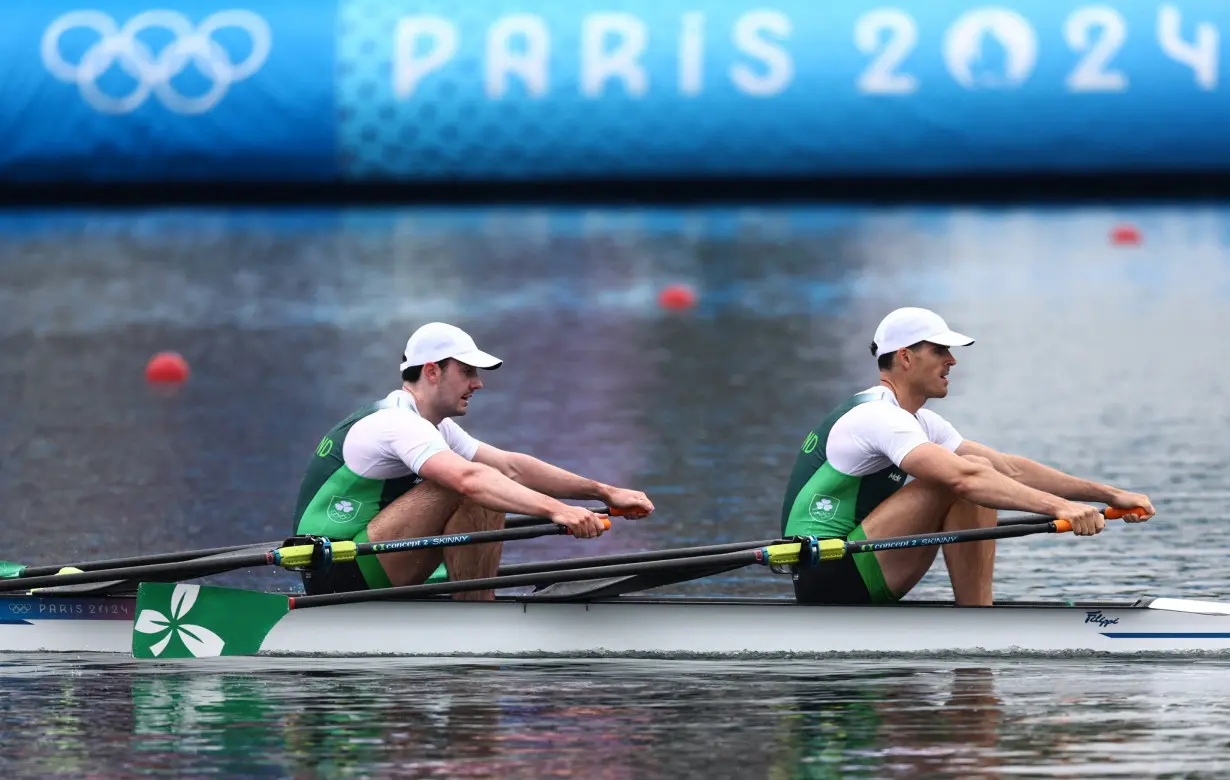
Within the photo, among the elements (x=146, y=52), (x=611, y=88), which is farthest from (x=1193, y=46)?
(x=146, y=52)

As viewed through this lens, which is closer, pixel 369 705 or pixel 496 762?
pixel 496 762

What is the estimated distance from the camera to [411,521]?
9.55m

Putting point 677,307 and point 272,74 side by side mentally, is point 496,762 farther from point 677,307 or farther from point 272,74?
point 272,74

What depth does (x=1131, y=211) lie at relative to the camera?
3288 cm

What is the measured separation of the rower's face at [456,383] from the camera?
970 cm

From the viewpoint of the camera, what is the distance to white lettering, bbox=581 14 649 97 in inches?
1309

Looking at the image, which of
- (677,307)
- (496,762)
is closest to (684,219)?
(677,307)

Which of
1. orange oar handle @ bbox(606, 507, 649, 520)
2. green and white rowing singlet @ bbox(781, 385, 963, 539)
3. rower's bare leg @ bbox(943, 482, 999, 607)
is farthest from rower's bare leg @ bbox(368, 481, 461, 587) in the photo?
rower's bare leg @ bbox(943, 482, 999, 607)

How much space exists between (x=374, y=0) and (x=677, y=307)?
1195 cm

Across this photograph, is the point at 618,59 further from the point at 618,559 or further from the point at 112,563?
the point at 618,559

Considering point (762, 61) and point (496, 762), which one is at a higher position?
point (762, 61)

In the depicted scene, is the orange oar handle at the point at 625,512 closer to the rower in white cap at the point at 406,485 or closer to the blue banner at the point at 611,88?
the rower in white cap at the point at 406,485

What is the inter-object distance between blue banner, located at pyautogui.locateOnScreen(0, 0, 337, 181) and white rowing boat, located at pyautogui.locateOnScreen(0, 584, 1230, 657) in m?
24.3

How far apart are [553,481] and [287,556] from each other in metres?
1.50
